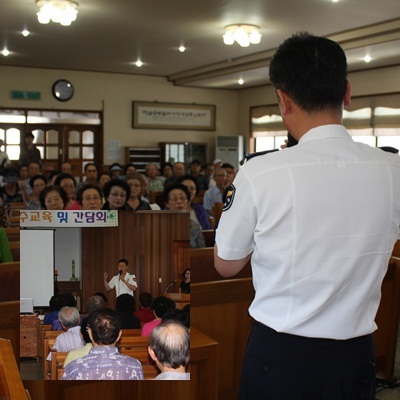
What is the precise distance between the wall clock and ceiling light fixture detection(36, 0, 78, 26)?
5.49 meters

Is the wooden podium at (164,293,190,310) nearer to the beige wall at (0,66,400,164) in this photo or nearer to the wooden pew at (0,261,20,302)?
the wooden pew at (0,261,20,302)

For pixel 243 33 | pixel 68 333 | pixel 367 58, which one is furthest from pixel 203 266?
pixel 367 58

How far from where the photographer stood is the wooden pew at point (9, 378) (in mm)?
1120

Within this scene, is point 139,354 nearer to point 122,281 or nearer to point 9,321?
point 122,281

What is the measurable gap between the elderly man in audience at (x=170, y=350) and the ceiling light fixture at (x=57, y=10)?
18.4ft

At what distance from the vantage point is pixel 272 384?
132cm

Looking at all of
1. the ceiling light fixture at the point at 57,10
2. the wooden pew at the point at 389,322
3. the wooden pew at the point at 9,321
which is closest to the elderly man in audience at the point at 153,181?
the ceiling light fixture at the point at 57,10

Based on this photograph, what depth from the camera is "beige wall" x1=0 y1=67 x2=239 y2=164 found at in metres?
12.0

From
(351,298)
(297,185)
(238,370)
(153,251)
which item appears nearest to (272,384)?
(351,298)

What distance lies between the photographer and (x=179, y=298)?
1.98m

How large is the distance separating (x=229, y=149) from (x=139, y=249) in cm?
1190

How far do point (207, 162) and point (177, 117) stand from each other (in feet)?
4.43

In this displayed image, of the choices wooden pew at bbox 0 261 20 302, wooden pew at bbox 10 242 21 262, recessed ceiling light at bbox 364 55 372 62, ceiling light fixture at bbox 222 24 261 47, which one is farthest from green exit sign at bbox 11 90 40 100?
wooden pew at bbox 0 261 20 302

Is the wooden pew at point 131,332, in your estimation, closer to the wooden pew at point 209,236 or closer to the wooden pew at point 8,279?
the wooden pew at point 8,279
